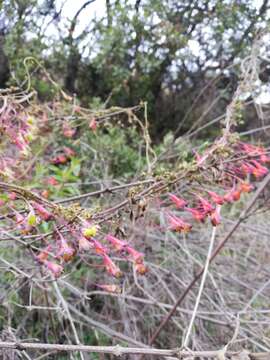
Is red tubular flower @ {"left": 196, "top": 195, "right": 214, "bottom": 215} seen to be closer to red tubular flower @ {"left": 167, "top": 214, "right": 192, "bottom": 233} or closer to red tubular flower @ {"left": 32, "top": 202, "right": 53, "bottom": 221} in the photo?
red tubular flower @ {"left": 167, "top": 214, "right": 192, "bottom": 233}

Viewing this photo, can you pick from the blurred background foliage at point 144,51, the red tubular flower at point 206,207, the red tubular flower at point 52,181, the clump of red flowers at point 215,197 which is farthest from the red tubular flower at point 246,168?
the blurred background foliage at point 144,51

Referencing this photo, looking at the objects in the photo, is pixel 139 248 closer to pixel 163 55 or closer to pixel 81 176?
pixel 81 176

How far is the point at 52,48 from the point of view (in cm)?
385

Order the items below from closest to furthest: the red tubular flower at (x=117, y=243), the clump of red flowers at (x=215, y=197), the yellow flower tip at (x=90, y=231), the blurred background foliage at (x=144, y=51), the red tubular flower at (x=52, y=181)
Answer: the yellow flower tip at (x=90, y=231)
the red tubular flower at (x=117, y=243)
the clump of red flowers at (x=215, y=197)
the red tubular flower at (x=52, y=181)
the blurred background foliage at (x=144, y=51)

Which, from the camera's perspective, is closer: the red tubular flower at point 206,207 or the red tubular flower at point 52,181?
the red tubular flower at point 206,207

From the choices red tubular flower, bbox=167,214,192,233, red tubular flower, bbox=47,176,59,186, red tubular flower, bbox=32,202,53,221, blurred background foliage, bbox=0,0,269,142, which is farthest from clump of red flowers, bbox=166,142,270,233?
blurred background foliage, bbox=0,0,269,142

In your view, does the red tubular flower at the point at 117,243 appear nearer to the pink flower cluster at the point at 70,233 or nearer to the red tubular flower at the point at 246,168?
the pink flower cluster at the point at 70,233

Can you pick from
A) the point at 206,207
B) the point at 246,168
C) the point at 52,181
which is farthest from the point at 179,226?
the point at 52,181

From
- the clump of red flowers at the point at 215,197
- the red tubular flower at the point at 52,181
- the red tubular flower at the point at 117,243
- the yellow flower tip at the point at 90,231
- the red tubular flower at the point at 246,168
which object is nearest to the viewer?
the yellow flower tip at the point at 90,231

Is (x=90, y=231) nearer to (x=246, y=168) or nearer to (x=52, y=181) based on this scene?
(x=246, y=168)

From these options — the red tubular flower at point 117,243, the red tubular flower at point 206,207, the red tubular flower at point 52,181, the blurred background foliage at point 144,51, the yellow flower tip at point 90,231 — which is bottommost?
the red tubular flower at point 52,181

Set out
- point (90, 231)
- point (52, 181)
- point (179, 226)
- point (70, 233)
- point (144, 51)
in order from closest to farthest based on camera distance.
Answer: point (90, 231)
point (70, 233)
point (179, 226)
point (52, 181)
point (144, 51)

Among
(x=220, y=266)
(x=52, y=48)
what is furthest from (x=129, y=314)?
(x=52, y=48)

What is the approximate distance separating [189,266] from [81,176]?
1.02 metres
